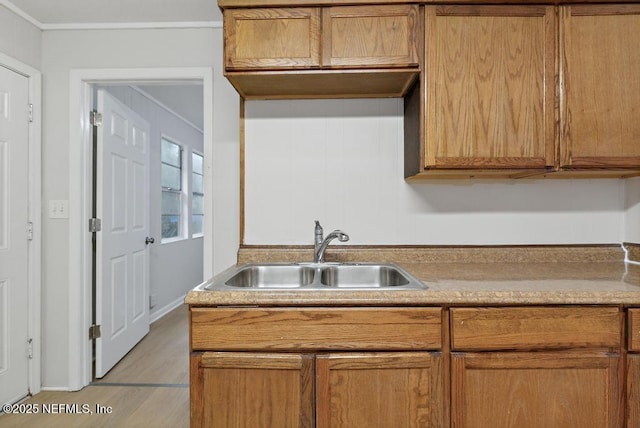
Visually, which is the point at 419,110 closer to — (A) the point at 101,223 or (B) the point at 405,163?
(B) the point at 405,163

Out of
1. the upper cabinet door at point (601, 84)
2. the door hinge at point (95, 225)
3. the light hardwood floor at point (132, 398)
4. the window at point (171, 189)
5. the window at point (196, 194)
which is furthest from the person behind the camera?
the window at point (196, 194)

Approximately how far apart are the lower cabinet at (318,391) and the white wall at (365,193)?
81 cm

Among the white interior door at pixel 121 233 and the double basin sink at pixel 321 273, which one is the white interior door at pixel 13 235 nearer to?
the white interior door at pixel 121 233

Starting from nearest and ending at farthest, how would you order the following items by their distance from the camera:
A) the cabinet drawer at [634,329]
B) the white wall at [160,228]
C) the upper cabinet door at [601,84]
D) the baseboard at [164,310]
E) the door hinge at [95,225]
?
the cabinet drawer at [634,329], the upper cabinet door at [601,84], the door hinge at [95,225], the white wall at [160,228], the baseboard at [164,310]

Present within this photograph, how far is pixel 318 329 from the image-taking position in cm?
127

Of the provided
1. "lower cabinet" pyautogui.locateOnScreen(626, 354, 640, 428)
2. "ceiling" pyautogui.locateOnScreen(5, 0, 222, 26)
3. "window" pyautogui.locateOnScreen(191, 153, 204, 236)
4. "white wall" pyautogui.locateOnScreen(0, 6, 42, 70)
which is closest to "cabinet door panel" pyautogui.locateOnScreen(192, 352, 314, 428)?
"lower cabinet" pyautogui.locateOnScreen(626, 354, 640, 428)

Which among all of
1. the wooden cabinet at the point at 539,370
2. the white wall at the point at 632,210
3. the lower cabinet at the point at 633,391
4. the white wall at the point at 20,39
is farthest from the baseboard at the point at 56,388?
the white wall at the point at 632,210

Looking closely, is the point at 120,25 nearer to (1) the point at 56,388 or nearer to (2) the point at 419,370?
(1) the point at 56,388

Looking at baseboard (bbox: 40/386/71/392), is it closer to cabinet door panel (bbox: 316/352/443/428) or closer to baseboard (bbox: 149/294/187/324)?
baseboard (bbox: 149/294/187/324)

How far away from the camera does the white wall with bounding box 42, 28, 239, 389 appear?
2.14 metres

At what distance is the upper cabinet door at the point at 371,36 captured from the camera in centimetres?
159

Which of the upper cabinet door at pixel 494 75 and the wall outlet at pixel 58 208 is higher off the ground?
the upper cabinet door at pixel 494 75

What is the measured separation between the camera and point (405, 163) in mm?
1956

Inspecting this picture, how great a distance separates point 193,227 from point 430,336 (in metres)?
4.00
